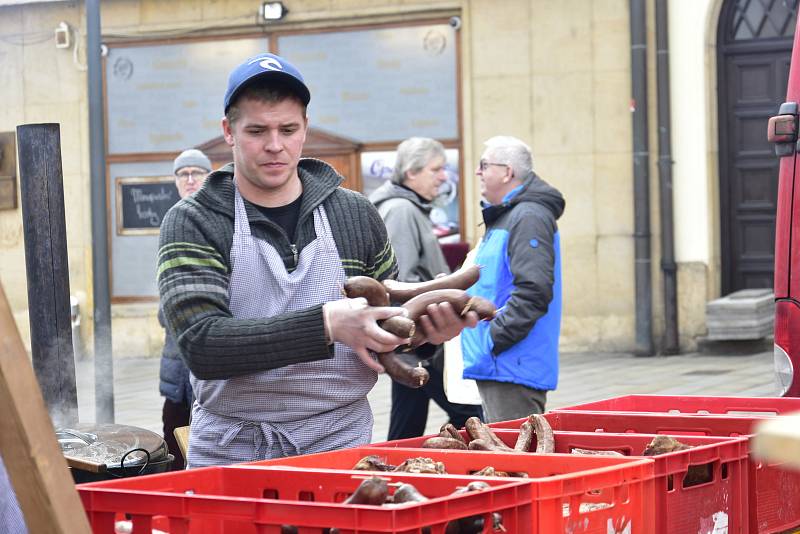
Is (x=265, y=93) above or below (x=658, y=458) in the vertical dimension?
above

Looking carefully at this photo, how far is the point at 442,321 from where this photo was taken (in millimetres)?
3275

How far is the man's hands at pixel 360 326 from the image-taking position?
312cm

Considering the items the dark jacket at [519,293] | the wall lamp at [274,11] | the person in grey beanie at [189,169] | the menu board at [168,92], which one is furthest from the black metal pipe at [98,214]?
the menu board at [168,92]

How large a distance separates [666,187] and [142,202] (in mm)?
6530

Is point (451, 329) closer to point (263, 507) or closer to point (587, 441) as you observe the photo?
point (587, 441)

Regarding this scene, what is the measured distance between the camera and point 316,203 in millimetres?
3578

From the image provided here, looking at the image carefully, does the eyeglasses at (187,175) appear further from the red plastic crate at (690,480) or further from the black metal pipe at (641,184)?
the black metal pipe at (641,184)

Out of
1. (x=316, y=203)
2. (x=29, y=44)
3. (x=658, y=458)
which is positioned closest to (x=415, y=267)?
(x=316, y=203)

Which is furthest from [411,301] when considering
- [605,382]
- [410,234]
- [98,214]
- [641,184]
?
[641,184]

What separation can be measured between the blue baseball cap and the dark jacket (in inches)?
116

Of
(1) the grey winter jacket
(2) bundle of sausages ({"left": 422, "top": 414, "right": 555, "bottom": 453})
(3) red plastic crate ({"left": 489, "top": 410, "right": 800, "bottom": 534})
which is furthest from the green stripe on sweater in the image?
(1) the grey winter jacket

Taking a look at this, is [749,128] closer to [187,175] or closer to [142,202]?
[142,202]

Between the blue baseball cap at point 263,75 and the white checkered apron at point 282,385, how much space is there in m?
0.29

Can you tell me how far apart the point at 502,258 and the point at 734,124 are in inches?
363
